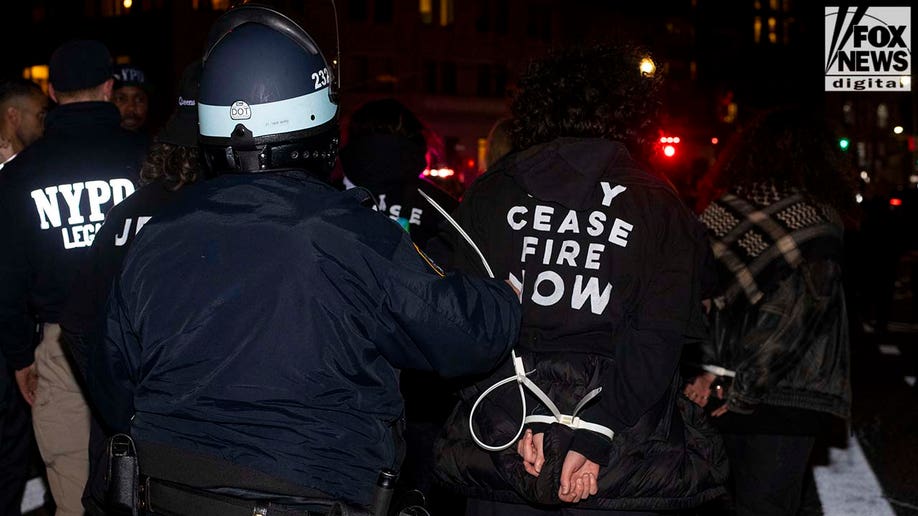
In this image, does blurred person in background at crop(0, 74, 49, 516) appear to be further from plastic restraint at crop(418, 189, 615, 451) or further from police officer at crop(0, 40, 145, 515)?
plastic restraint at crop(418, 189, 615, 451)

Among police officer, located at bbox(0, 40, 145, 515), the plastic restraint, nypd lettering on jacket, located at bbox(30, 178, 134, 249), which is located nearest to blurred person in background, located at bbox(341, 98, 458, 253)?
police officer, located at bbox(0, 40, 145, 515)

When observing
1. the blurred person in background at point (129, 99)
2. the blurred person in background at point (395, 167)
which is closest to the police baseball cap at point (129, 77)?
the blurred person in background at point (129, 99)

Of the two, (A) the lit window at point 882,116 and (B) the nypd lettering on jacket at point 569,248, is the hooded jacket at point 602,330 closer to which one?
(B) the nypd lettering on jacket at point 569,248

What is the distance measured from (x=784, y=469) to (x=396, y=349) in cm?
249

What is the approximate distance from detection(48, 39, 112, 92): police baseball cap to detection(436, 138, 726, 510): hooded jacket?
287 cm

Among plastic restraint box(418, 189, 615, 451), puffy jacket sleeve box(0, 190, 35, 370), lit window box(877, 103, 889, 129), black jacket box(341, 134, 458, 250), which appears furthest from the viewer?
lit window box(877, 103, 889, 129)

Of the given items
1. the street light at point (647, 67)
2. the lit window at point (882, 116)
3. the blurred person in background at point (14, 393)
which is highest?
the lit window at point (882, 116)

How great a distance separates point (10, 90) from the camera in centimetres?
596

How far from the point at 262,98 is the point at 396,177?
2.79m

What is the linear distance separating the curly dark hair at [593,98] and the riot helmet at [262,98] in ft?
3.21

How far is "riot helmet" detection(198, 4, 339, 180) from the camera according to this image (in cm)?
242

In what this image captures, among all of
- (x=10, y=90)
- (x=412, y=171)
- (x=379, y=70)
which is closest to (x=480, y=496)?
(x=412, y=171)

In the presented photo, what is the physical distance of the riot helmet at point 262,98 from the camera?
2422mm

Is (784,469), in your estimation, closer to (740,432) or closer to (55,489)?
(740,432)
